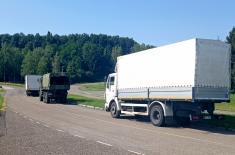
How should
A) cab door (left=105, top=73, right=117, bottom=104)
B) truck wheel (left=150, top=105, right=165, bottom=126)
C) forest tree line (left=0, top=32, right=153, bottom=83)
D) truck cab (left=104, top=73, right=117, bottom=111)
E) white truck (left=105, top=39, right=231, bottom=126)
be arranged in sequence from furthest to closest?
forest tree line (left=0, top=32, right=153, bottom=83) < cab door (left=105, top=73, right=117, bottom=104) < truck cab (left=104, top=73, right=117, bottom=111) < truck wheel (left=150, top=105, right=165, bottom=126) < white truck (left=105, top=39, right=231, bottom=126)

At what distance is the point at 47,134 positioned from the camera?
50.8 ft

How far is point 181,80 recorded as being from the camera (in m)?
18.4

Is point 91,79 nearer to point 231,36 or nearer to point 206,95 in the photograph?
point 231,36

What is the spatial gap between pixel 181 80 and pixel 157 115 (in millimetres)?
2722

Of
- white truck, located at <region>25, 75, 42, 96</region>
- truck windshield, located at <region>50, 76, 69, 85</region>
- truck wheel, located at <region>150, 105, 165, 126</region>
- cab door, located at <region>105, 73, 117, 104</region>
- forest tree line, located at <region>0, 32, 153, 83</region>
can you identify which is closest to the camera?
truck wheel, located at <region>150, 105, 165, 126</region>

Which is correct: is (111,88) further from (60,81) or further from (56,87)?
(60,81)

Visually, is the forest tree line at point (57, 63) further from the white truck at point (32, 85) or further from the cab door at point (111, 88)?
the cab door at point (111, 88)

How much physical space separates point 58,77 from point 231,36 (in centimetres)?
4444

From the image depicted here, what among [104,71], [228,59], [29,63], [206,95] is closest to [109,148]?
[206,95]

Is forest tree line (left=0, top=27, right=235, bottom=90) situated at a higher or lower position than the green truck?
higher

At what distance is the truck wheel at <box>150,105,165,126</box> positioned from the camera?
1958cm

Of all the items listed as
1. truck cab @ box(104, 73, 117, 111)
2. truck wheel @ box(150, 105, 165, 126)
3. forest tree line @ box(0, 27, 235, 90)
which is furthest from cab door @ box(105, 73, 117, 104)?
forest tree line @ box(0, 27, 235, 90)

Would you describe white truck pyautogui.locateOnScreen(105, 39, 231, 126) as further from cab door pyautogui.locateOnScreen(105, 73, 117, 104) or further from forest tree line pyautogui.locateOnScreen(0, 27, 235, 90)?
forest tree line pyautogui.locateOnScreen(0, 27, 235, 90)

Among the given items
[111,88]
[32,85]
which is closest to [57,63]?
[32,85]
